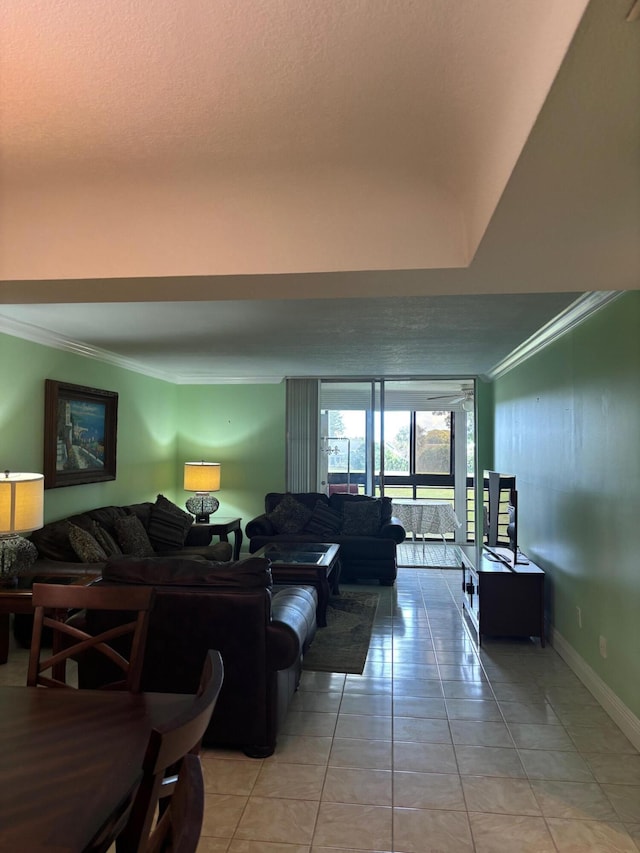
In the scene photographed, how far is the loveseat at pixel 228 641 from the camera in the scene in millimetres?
2779

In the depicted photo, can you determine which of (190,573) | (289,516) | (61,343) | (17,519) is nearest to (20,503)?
(17,519)

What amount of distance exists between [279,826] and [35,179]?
271 cm

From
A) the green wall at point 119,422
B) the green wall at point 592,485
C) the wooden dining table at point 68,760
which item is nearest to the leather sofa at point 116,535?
the green wall at point 119,422

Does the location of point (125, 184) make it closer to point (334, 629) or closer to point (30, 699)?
point (30, 699)

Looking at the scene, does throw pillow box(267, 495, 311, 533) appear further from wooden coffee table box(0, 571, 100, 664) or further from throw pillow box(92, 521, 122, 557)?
wooden coffee table box(0, 571, 100, 664)

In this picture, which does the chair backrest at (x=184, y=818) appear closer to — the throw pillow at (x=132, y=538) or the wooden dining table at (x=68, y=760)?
the wooden dining table at (x=68, y=760)

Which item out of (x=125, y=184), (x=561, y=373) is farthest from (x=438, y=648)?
(x=125, y=184)

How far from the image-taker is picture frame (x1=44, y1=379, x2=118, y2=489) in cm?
492

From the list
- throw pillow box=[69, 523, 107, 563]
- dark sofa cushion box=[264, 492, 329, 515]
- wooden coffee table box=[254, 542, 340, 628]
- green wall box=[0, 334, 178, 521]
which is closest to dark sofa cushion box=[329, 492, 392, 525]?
dark sofa cushion box=[264, 492, 329, 515]

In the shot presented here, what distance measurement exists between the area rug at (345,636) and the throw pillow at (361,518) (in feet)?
3.11

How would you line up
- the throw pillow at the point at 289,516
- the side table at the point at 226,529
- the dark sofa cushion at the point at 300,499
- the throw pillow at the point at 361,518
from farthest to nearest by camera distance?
the dark sofa cushion at the point at 300,499, the throw pillow at the point at 289,516, the throw pillow at the point at 361,518, the side table at the point at 226,529

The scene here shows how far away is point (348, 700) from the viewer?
3424 mm

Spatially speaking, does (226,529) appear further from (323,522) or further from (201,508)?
(323,522)

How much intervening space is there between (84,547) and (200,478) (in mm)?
2638
